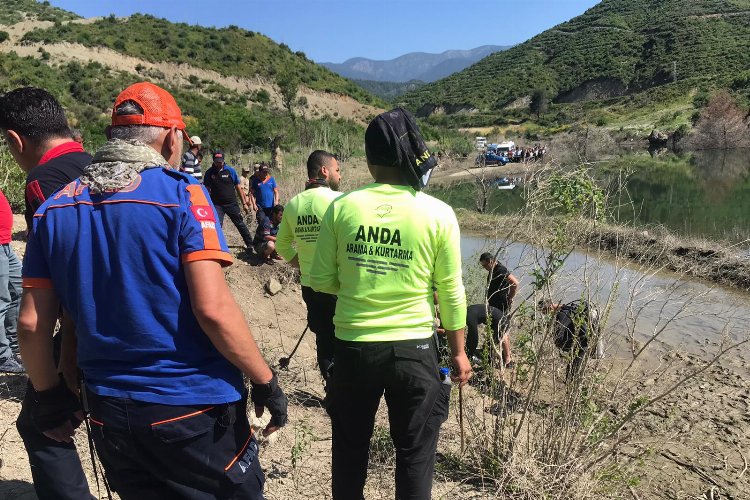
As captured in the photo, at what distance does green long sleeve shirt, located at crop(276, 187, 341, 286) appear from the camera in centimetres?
358

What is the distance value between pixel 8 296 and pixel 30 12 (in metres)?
66.8

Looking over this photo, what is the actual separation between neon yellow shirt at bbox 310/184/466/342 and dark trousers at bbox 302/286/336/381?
3.83 feet

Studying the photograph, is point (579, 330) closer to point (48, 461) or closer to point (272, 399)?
point (272, 399)

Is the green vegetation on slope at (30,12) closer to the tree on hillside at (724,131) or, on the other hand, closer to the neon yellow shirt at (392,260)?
the tree on hillside at (724,131)

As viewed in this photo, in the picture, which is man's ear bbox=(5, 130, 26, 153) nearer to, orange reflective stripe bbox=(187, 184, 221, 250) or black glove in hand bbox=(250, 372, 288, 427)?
orange reflective stripe bbox=(187, 184, 221, 250)

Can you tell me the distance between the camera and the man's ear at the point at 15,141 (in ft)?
7.43

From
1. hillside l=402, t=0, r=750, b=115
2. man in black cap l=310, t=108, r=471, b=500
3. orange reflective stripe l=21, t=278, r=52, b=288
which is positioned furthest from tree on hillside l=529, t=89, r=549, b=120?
Answer: orange reflective stripe l=21, t=278, r=52, b=288

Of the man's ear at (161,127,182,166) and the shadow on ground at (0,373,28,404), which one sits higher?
the man's ear at (161,127,182,166)

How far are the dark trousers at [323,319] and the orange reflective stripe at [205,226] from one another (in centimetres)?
174

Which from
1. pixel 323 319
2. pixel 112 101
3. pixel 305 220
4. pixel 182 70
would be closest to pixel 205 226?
pixel 323 319

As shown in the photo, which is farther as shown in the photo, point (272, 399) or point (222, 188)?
point (222, 188)

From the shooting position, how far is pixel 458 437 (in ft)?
12.2

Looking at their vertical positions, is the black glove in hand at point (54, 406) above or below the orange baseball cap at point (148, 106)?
below

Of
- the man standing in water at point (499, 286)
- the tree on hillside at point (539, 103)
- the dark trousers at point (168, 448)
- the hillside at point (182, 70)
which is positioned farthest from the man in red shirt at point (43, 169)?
the tree on hillside at point (539, 103)
